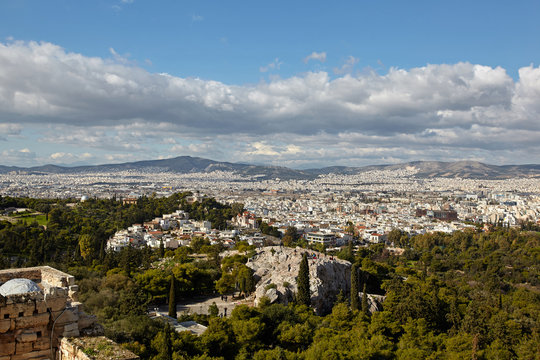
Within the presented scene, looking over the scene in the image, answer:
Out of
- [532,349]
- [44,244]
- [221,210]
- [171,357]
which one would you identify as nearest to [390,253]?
[221,210]

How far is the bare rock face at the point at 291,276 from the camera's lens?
2266 cm

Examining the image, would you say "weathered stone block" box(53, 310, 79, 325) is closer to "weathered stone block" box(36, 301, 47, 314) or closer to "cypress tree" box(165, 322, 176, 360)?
"weathered stone block" box(36, 301, 47, 314)

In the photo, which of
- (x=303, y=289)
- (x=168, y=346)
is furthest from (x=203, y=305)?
(x=168, y=346)

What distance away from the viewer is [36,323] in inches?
188

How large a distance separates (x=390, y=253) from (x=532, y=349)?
96.5 ft

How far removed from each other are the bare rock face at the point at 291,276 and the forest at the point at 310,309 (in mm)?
905

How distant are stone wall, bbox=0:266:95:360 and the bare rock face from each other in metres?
16.5

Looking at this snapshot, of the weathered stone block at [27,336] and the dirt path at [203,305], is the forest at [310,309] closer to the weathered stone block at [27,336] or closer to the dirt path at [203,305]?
the dirt path at [203,305]

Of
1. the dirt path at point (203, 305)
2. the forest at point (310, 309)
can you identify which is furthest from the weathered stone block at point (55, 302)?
the dirt path at point (203, 305)

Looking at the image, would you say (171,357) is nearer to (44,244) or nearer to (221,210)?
(44,244)

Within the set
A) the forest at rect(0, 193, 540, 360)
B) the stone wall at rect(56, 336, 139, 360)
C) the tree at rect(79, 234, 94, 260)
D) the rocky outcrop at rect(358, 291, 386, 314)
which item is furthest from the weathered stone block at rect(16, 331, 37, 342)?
the tree at rect(79, 234, 94, 260)

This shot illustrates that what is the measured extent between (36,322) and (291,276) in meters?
20.6

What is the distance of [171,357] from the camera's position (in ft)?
36.1

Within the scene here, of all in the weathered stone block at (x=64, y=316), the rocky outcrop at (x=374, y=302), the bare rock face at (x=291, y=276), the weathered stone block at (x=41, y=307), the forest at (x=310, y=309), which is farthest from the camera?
the rocky outcrop at (x=374, y=302)
